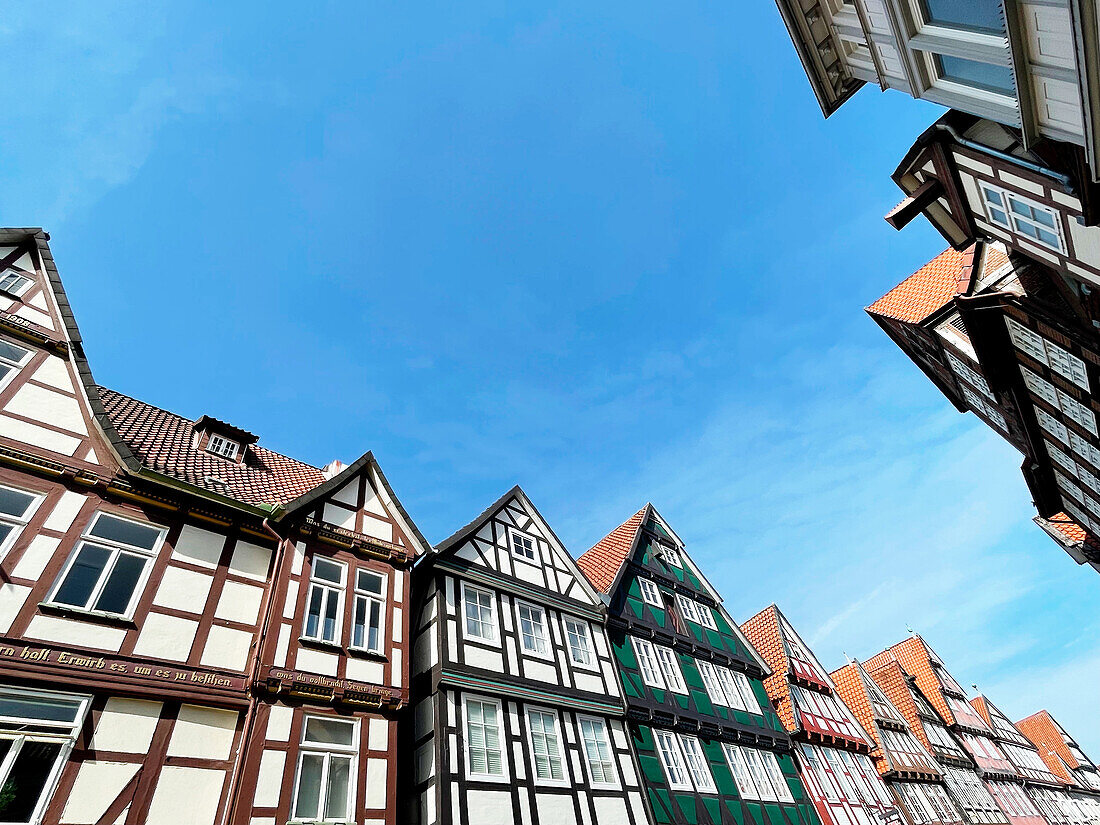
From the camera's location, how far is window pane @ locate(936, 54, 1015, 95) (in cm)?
784

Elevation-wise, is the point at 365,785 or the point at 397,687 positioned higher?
the point at 397,687

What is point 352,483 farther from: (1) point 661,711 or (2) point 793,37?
(2) point 793,37

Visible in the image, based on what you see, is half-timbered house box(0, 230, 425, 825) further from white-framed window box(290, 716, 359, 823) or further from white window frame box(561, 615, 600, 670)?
white window frame box(561, 615, 600, 670)

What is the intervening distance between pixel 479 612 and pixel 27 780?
352 inches

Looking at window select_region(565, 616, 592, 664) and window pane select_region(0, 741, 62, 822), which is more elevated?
window select_region(565, 616, 592, 664)

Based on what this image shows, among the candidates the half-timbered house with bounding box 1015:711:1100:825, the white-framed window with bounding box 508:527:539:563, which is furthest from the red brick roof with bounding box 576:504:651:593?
the half-timbered house with bounding box 1015:711:1100:825

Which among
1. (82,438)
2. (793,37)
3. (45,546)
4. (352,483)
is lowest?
(45,546)

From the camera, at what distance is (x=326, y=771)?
31.3 ft

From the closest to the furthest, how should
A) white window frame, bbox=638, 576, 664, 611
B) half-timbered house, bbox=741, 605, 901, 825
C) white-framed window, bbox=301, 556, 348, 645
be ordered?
white-framed window, bbox=301, 556, 348, 645, white window frame, bbox=638, 576, 664, 611, half-timbered house, bbox=741, 605, 901, 825

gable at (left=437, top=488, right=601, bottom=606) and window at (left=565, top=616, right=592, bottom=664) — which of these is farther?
window at (left=565, top=616, right=592, bottom=664)

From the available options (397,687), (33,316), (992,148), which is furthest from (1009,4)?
(33,316)

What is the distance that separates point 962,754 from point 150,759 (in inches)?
1648

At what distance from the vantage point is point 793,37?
517 inches

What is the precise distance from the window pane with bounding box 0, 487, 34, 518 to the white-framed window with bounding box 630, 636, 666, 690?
15572 mm
